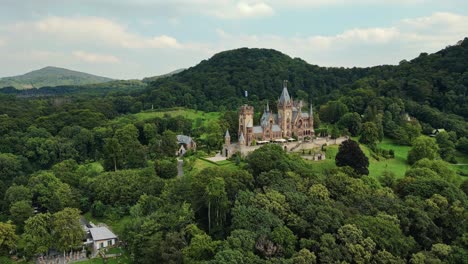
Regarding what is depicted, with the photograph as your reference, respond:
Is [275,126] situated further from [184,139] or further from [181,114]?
[181,114]

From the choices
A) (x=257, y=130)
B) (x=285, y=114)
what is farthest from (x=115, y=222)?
(x=285, y=114)

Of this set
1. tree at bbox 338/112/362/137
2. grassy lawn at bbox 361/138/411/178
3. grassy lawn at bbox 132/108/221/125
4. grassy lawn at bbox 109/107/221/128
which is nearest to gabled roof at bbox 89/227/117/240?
grassy lawn at bbox 361/138/411/178

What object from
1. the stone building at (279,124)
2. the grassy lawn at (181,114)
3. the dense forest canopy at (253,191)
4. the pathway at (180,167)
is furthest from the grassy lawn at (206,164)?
the grassy lawn at (181,114)

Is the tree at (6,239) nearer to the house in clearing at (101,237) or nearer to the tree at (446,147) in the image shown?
the house in clearing at (101,237)

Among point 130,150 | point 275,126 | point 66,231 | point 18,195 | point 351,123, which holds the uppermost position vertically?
point 275,126

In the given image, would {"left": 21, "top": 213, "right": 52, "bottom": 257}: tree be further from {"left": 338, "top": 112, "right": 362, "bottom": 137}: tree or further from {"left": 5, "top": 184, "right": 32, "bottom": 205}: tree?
{"left": 338, "top": 112, "right": 362, "bottom": 137}: tree

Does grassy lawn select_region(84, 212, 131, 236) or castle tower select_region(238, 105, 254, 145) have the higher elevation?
castle tower select_region(238, 105, 254, 145)
